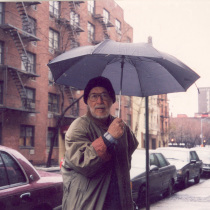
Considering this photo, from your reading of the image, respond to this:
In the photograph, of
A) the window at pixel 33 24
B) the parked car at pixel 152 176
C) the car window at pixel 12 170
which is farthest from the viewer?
the window at pixel 33 24

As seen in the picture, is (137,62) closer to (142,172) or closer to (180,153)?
(142,172)

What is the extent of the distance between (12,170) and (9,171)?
63 mm

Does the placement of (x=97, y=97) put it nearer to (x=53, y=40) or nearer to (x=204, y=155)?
(x=204, y=155)

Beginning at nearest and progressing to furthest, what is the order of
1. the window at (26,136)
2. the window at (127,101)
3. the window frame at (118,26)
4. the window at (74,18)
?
the window at (26,136) → the window at (74,18) → the window frame at (118,26) → the window at (127,101)

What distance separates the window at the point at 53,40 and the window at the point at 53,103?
153 inches

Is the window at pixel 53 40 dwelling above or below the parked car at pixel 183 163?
above

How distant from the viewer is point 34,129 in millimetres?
25906

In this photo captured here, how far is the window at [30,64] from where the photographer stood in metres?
24.2

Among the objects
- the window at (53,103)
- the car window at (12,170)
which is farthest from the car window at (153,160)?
the window at (53,103)

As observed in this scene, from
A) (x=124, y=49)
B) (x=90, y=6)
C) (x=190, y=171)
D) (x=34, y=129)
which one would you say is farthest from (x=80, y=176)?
(x=90, y=6)

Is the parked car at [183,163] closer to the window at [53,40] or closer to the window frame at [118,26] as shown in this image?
the window at [53,40]

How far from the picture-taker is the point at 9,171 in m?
3.97

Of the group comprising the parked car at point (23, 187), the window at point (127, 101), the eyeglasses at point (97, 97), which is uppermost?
the window at point (127, 101)

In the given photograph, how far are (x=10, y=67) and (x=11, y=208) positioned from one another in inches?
784
